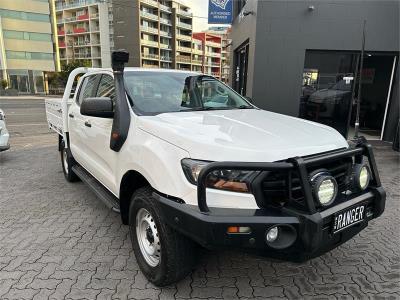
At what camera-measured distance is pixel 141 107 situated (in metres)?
3.28

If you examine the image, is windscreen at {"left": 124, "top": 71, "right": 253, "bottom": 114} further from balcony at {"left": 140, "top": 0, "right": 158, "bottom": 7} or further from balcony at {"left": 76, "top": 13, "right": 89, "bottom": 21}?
balcony at {"left": 76, "top": 13, "right": 89, "bottom": 21}

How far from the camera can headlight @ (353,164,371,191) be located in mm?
2650

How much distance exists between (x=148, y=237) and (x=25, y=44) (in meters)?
55.7

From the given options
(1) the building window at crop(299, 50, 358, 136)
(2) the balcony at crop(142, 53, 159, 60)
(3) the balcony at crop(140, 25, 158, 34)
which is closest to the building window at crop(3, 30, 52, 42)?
(2) the balcony at crop(142, 53, 159, 60)

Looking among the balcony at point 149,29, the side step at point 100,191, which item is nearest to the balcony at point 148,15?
the balcony at point 149,29

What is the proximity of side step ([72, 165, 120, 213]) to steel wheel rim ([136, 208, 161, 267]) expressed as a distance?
1.52 ft

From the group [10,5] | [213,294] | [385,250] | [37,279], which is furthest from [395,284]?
[10,5]

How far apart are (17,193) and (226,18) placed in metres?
9.69

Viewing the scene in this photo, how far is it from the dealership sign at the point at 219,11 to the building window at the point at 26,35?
1847 inches

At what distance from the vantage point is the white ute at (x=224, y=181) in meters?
2.18

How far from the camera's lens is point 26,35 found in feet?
163

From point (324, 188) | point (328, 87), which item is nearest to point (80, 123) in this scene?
point (324, 188)

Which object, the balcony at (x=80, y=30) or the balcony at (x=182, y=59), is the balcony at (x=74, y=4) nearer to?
the balcony at (x=80, y=30)

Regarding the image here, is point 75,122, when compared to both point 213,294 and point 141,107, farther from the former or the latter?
point 213,294
